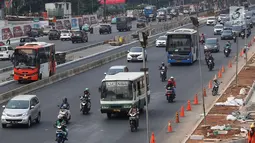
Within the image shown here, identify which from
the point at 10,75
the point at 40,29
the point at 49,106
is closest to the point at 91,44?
the point at 40,29

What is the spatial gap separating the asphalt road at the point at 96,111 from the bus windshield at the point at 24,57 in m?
2.25

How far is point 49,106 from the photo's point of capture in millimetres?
35500

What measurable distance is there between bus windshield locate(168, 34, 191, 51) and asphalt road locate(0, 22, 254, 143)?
1.71 meters

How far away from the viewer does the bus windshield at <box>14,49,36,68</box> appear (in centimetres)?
4488

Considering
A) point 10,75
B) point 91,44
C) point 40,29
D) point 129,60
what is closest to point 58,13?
point 40,29

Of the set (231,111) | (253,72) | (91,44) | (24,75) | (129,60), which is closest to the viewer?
(231,111)

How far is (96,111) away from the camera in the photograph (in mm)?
33688

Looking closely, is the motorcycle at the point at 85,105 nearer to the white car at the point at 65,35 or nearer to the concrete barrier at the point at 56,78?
the concrete barrier at the point at 56,78

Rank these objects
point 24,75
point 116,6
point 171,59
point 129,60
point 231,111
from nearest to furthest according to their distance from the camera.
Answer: point 231,111 < point 24,75 < point 171,59 < point 129,60 < point 116,6

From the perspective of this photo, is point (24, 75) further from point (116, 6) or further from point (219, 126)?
point (116, 6)

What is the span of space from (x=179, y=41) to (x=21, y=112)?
2751 centimetres

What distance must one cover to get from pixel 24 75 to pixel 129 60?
649 inches

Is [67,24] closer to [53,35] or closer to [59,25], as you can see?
[59,25]

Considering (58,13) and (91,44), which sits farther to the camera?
(58,13)
